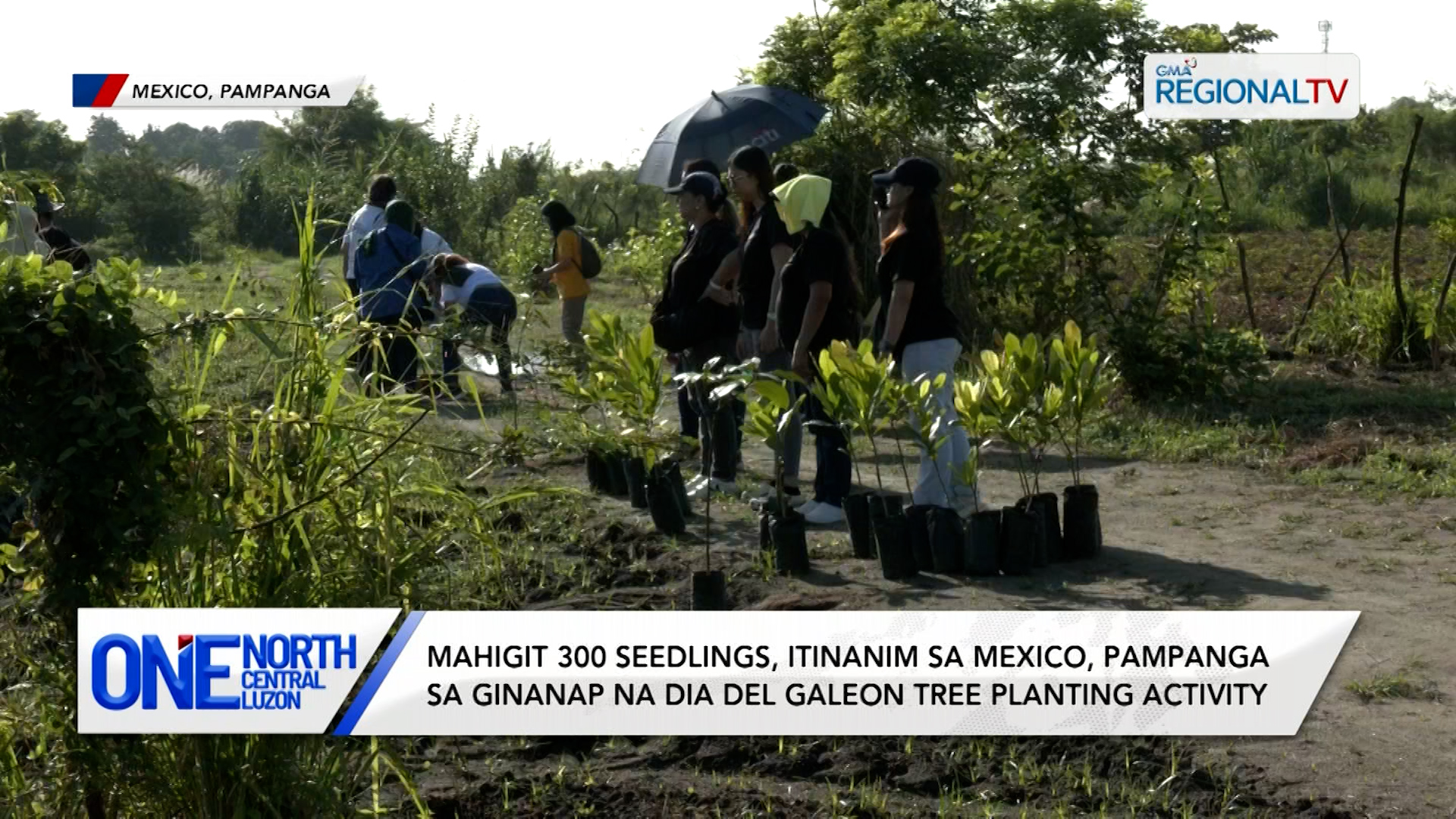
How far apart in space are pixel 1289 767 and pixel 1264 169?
1877 centimetres

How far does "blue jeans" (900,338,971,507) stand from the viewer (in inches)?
283

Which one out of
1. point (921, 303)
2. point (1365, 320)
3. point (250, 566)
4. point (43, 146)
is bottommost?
point (250, 566)

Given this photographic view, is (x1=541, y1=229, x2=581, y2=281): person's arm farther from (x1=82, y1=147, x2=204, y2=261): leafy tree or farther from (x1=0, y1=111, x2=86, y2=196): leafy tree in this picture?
(x1=0, y1=111, x2=86, y2=196): leafy tree

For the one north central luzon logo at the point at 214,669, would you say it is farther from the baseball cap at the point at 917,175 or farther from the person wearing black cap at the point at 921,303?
the baseball cap at the point at 917,175

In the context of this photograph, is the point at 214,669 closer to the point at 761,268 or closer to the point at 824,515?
the point at 824,515

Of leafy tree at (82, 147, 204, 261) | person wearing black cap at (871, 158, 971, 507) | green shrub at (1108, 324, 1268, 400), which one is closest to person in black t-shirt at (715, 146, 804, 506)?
person wearing black cap at (871, 158, 971, 507)

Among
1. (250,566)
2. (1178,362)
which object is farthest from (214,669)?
(1178,362)

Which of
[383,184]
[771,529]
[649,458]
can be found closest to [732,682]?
[649,458]

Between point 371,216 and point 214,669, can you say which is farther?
point 371,216

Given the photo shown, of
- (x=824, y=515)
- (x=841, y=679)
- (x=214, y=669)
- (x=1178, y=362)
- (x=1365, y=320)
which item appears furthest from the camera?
(x=1365, y=320)

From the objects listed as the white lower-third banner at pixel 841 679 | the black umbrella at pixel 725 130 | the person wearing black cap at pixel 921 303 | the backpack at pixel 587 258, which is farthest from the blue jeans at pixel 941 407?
the backpack at pixel 587 258

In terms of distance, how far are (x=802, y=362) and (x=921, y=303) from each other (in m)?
0.61

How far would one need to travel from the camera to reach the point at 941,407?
7.09m

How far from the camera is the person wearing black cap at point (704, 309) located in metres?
8.16
